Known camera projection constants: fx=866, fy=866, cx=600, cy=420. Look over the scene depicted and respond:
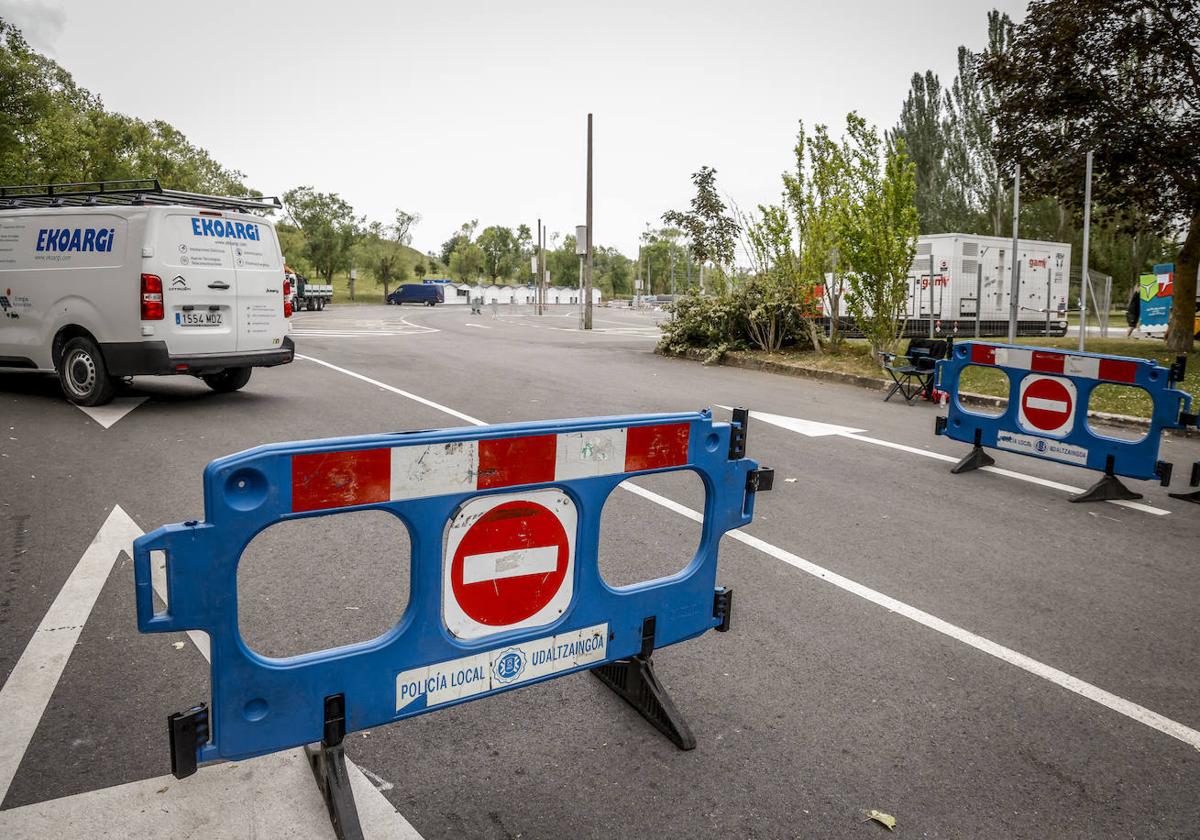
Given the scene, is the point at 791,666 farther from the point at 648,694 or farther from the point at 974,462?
the point at 974,462

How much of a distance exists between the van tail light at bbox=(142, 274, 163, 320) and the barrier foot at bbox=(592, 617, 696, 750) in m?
7.90

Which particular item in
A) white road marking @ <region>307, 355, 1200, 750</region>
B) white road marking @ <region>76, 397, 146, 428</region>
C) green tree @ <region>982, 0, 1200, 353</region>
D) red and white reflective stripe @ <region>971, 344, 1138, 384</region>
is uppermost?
green tree @ <region>982, 0, 1200, 353</region>

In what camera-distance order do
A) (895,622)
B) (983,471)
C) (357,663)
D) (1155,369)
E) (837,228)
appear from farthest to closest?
(837,228)
(983,471)
(1155,369)
(895,622)
(357,663)

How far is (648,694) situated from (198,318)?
829cm

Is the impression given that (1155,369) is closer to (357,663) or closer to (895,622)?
(895,622)

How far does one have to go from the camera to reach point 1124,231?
65.5 ft

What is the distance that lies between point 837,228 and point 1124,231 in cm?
887

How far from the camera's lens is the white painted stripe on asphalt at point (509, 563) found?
9.28 ft

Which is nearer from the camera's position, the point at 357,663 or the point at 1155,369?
the point at 357,663

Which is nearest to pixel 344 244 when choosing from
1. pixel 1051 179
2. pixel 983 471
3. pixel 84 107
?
pixel 84 107

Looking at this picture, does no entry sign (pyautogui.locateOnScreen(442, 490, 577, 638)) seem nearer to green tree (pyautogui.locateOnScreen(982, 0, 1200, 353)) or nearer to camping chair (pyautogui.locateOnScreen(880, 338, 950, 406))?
camping chair (pyautogui.locateOnScreen(880, 338, 950, 406))

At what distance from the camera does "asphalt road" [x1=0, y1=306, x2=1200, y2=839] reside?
2812 millimetres

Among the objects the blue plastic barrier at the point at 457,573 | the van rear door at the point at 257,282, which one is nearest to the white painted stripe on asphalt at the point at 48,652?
the blue plastic barrier at the point at 457,573

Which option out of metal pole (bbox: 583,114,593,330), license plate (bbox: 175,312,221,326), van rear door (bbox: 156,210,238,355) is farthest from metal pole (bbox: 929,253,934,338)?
license plate (bbox: 175,312,221,326)
